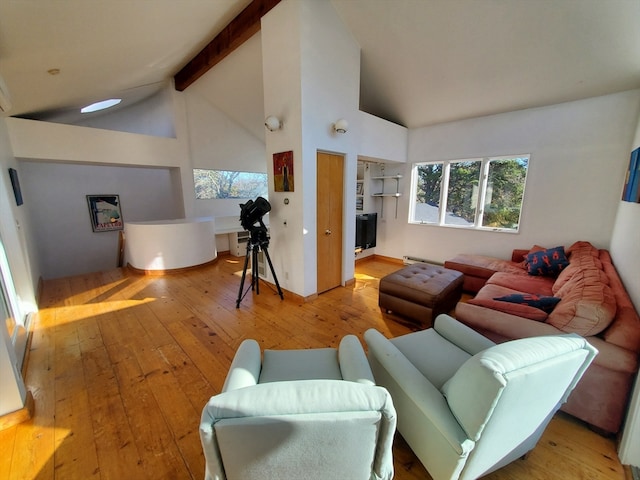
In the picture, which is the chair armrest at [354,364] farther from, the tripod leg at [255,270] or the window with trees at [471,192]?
the window with trees at [471,192]

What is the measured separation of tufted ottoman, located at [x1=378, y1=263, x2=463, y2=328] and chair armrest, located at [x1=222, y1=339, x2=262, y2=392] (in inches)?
71.1

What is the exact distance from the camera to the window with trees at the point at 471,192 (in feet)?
12.8

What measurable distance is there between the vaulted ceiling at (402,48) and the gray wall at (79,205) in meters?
2.26

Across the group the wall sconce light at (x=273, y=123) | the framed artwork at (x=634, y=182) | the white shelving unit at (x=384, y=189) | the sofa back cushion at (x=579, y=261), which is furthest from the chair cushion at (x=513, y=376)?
the white shelving unit at (x=384, y=189)

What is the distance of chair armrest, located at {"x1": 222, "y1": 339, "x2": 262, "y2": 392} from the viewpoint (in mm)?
1148

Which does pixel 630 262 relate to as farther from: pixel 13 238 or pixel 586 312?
pixel 13 238

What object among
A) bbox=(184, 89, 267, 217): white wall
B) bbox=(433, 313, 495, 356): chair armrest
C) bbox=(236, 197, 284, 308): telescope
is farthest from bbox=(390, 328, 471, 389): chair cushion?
bbox=(184, 89, 267, 217): white wall

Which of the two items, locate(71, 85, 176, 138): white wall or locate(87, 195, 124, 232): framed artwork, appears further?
locate(87, 195, 124, 232): framed artwork

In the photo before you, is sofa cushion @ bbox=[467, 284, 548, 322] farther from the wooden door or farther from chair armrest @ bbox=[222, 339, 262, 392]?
the wooden door

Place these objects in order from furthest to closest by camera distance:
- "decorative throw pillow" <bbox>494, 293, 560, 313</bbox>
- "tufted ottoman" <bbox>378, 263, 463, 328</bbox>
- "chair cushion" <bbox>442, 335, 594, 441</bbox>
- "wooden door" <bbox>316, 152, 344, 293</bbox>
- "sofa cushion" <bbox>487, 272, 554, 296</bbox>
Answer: "wooden door" <bbox>316, 152, 344, 293</bbox> → "sofa cushion" <bbox>487, 272, 554, 296</bbox> → "tufted ottoman" <bbox>378, 263, 463, 328</bbox> → "decorative throw pillow" <bbox>494, 293, 560, 313</bbox> → "chair cushion" <bbox>442, 335, 594, 441</bbox>

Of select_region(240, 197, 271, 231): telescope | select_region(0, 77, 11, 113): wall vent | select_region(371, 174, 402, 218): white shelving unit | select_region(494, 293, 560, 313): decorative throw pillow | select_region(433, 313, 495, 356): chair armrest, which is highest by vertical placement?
select_region(0, 77, 11, 113): wall vent

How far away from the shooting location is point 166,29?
9.63ft

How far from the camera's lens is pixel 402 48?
126 inches

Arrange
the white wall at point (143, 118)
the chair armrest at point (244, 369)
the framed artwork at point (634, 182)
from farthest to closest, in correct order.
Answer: the white wall at point (143, 118), the framed artwork at point (634, 182), the chair armrest at point (244, 369)
